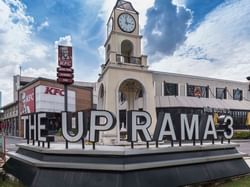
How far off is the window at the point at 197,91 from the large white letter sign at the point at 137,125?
2951cm

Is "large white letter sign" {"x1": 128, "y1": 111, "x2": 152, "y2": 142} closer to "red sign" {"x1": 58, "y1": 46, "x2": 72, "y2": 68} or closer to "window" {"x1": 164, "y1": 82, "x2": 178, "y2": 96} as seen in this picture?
"red sign" {"x1": 58, "y1": 46, "x2": 72, "y2": 68}

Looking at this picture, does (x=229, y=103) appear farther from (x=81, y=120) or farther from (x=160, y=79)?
(x=81, y=120)

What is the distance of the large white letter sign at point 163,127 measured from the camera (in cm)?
789

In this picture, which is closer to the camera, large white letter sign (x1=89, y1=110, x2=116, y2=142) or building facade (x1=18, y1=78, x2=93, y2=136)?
large white letter sign (x1=89, y1=110, x2=116, y2=142)

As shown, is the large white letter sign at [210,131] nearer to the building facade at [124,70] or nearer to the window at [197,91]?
the building facade at [124,70]

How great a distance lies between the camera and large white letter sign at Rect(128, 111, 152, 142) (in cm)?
743

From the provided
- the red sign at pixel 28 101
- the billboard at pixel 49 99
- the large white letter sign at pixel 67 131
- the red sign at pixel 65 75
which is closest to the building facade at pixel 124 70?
the red sign at pixel 65 75

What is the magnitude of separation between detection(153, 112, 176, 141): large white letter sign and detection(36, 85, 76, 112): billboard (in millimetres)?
31414

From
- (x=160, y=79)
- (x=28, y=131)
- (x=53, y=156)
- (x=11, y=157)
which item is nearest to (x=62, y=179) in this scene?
(x=53, y=156)

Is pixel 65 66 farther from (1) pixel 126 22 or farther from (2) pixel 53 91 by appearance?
(2) pixel 53 91

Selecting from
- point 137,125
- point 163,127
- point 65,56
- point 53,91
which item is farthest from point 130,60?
point 53,91

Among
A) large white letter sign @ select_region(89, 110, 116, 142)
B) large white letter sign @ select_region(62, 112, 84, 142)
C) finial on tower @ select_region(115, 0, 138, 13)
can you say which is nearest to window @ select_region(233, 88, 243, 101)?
finial on tower @ select_region(115, 0, 138, 13)

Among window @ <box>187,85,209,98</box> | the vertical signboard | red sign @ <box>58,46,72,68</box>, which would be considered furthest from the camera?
window @ <box>187,85,209,98</box>

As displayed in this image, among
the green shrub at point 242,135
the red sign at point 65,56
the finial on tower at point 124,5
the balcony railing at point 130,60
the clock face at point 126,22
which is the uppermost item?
the finial on tower at point 124,5
